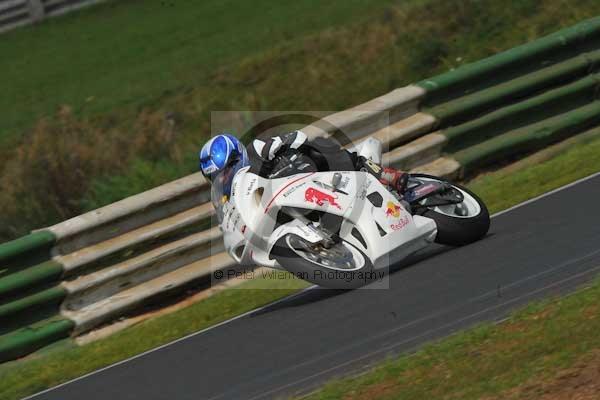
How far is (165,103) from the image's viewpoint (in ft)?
45.5

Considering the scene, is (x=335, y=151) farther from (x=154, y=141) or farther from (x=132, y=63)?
(x=132, y=63)

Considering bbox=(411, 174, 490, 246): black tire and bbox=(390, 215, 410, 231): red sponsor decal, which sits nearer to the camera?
bbox=(390, 215, 410, 231): red sponsor decal

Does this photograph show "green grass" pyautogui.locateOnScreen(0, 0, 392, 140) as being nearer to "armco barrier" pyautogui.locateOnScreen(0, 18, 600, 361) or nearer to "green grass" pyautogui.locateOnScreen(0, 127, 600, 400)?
"armco barrier" pyautogui.locateOnScreen(0, 18, 600, 361)

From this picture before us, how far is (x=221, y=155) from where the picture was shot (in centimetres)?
873

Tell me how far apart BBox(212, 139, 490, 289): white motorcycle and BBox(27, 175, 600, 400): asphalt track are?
0.65 ft

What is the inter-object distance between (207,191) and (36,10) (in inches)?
326

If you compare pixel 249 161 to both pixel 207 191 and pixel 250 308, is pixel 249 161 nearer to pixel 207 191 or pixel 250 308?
pixel 250 308

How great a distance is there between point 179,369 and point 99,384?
26.4 inches

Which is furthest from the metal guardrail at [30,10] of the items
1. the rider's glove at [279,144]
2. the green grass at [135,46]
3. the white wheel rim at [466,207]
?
the white wheel rim at [466,207]

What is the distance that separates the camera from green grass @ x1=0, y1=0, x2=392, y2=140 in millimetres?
14391

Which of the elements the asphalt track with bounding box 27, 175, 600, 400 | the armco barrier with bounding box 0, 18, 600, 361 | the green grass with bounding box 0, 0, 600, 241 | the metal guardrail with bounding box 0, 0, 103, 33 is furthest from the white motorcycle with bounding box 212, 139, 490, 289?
the metal guardrail with bounding box 0, 0, 103, 33

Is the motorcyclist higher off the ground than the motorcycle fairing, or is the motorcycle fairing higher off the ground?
the motorcyclist

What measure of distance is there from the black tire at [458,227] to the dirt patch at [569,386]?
303 centimetres

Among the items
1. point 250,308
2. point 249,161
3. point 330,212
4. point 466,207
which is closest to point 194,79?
point 249,161
